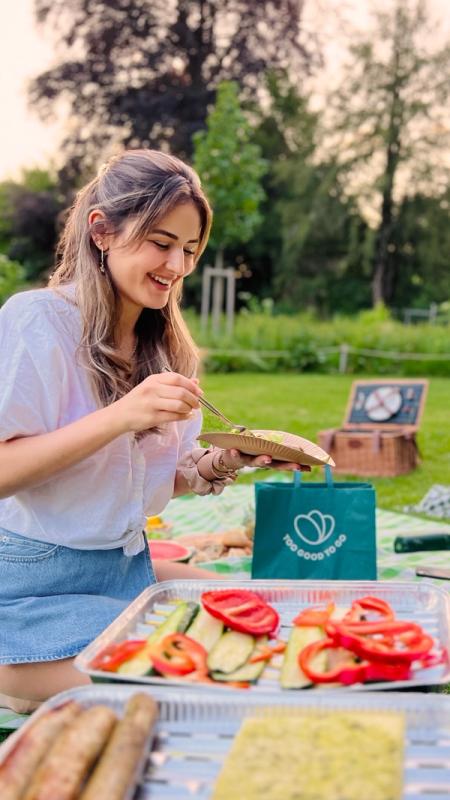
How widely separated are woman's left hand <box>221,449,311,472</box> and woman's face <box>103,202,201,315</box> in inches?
18.1

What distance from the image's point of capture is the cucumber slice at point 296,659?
1649mm

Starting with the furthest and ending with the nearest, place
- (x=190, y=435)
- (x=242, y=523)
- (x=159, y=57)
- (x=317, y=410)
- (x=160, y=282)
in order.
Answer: (x=159, y=57) → (x=317, y=410) → (x=242, y=523) → (x=190, y=435) → (x=160, y=282)

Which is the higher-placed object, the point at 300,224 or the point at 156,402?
the point at 156,402

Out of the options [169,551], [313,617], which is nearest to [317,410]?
[169,551]

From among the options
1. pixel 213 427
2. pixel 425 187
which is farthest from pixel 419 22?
pixel 213 427

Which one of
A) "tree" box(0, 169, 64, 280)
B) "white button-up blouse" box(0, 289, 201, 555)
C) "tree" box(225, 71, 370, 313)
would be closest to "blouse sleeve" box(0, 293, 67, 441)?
"white button-up blouse" box(0, 289, 201, 555)

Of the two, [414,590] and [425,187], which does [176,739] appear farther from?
[425,187]

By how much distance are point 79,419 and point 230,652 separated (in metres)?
0.79

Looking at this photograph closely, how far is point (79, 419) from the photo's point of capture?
2.32 m

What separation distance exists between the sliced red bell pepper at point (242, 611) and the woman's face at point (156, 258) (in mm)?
897

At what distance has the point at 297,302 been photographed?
106ft

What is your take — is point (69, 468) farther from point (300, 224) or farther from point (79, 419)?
point (300, 224)

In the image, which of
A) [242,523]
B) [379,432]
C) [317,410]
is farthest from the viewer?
[317,410]

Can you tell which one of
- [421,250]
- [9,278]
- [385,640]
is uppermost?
[385,640]
